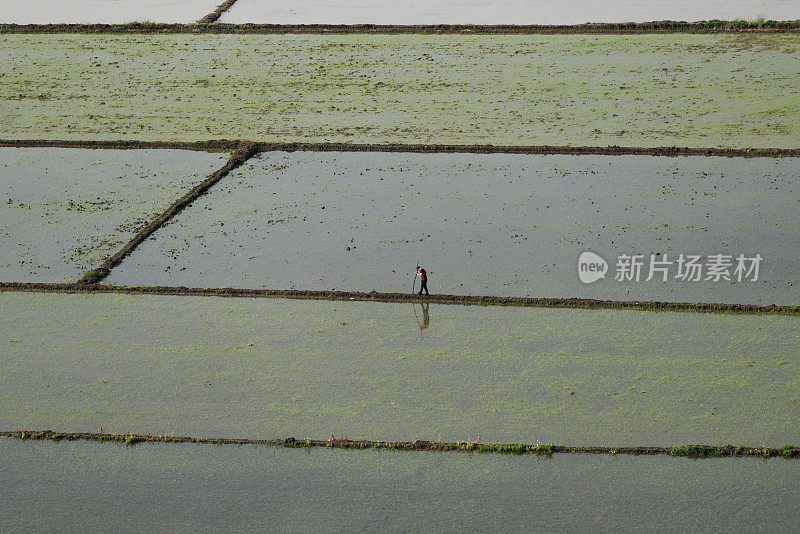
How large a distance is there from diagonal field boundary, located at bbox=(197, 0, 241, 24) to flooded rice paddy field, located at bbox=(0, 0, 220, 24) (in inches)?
10.9

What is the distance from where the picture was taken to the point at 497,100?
1891cm

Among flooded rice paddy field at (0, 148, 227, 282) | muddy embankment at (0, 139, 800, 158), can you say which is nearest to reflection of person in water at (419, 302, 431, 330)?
flooded rice paddy field at (0, 148, 227, 282)

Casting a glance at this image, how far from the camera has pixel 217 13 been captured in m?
26.1

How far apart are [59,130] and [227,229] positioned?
6.58m

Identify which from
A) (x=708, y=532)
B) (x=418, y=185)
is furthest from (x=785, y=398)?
(x=418, y=185)

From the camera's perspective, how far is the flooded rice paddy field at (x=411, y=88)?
17.2m

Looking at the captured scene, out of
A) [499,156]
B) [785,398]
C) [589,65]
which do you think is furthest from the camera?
[589,65]

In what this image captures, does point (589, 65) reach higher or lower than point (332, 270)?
higher

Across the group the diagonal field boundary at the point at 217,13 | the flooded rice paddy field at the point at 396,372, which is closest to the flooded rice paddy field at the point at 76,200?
the flooded rice paddy field at the point at 396,372

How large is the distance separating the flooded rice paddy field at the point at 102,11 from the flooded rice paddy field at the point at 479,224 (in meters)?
12.2

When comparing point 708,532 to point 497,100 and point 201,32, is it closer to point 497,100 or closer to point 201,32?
point 497,100

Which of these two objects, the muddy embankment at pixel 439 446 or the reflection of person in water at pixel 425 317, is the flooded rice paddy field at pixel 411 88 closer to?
the reflection of person in water at pixel 425 317

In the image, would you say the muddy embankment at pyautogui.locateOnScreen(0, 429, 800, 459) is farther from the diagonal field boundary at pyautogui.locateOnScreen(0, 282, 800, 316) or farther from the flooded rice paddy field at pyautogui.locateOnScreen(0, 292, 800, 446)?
the diagonal field boundary at pyautogui.locateOnScreen(0, 282, 800, 316)

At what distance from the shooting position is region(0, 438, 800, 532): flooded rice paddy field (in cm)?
761
